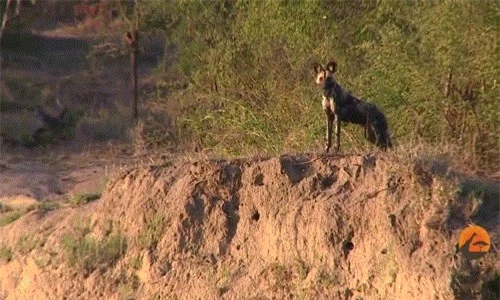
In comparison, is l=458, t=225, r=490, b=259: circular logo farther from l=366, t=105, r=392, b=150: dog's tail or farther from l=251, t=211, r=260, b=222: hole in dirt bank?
l=366, t=105, r=392, b=150: dog's tail

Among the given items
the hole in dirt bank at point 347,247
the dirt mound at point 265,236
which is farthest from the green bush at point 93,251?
the hole in dirt bank at point 347,247

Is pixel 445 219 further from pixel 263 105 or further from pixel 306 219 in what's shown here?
pixel 263 105

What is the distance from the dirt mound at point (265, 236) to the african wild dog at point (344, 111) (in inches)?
43.2

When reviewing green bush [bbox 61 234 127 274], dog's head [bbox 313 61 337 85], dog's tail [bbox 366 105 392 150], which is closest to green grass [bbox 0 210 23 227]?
green bush [bbox 61 234 127 274]

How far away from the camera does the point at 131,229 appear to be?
11.0m

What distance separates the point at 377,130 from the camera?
37.4 feet

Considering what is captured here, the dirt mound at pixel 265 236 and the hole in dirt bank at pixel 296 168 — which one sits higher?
the hole in dirt bank at pixel 296 168

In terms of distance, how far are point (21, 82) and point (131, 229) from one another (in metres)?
21.8

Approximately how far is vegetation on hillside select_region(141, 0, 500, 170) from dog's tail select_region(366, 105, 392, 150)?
1.04 m

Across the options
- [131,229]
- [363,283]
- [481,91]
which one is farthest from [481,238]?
[481,91]

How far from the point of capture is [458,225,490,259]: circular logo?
8.77 meters

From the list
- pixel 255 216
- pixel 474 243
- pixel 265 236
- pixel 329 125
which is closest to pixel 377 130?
pixel 329 125

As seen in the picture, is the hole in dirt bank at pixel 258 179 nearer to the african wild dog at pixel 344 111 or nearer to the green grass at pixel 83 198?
the african wild dog at pixel 344 111

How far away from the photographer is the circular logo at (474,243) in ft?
28.8
